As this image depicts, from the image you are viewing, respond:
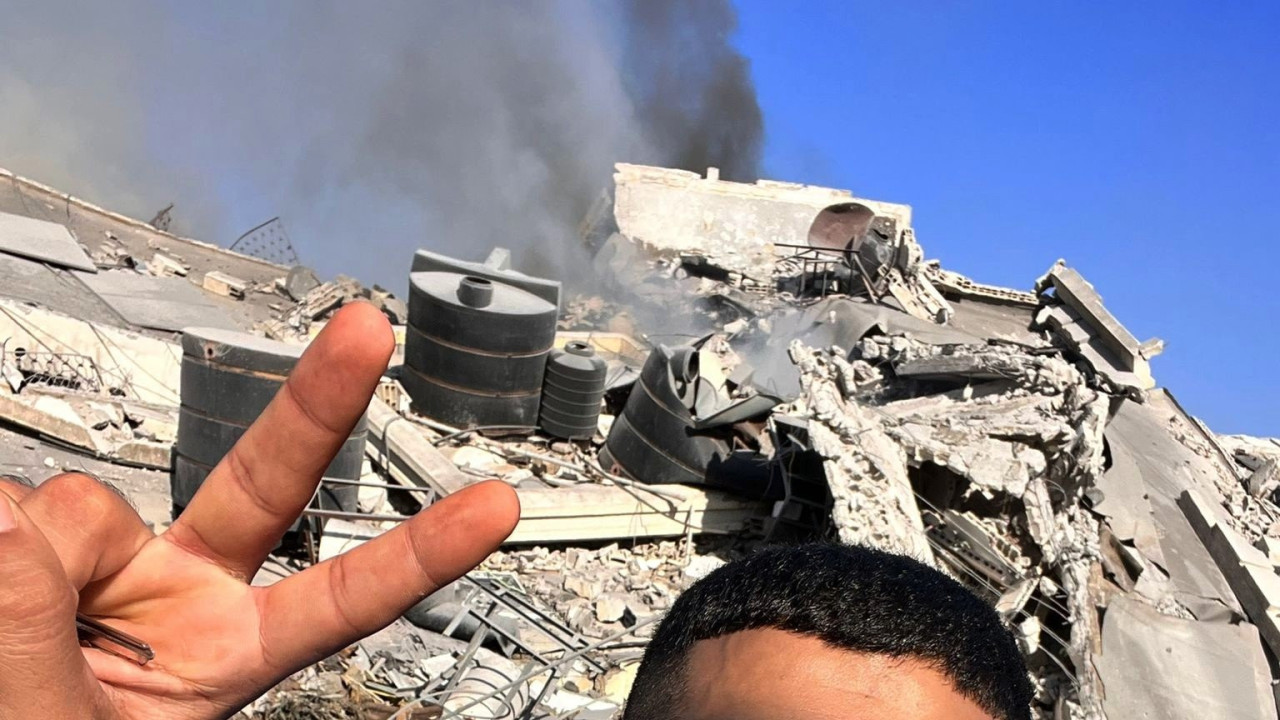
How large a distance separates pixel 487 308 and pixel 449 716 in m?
5.09

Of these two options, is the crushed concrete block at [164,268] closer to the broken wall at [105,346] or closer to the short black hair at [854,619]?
the broken wall at [105,346]

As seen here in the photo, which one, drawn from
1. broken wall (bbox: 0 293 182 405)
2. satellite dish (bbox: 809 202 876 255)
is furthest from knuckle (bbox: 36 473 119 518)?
satellite dish (bbox: 809 202 876 255)

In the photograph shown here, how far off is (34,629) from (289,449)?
1.40ft

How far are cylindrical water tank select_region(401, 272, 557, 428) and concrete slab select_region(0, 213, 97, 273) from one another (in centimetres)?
485

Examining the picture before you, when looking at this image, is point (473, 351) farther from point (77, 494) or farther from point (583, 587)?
point (77, 494)

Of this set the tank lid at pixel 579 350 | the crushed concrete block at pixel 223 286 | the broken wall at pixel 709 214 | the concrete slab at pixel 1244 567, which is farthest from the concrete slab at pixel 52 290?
the broken wall at pixel 709 214

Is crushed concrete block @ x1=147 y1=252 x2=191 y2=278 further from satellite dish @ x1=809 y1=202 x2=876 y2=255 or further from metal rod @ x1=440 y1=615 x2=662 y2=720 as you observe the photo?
metal rod @ x1=440 y1=615 x2=662 y2=720

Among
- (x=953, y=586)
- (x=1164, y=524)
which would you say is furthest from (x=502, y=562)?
(x=953, y=586)

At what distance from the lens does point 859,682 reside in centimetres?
96

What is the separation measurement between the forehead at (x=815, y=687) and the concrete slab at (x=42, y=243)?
494 inches

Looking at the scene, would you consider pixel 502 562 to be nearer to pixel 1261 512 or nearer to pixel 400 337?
pixel 400 337

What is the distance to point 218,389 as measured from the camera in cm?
664

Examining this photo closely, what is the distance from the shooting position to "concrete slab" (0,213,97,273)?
37.2 feet

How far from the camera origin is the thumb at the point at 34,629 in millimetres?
927
